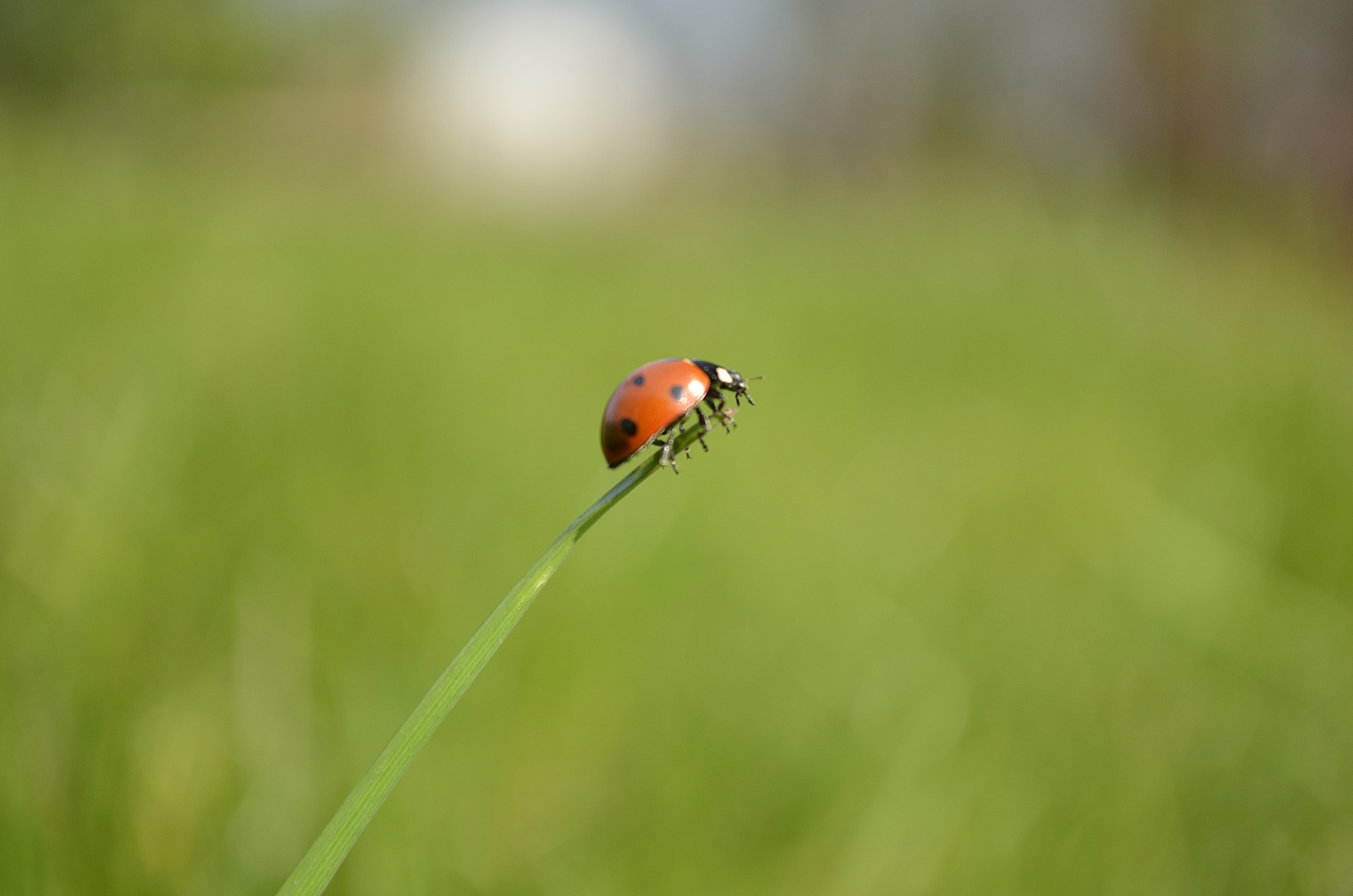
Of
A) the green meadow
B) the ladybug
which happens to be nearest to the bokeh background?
the green meadow

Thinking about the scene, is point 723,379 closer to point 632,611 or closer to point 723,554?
point 632,611

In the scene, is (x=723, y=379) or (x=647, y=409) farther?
(x=723, y=379)

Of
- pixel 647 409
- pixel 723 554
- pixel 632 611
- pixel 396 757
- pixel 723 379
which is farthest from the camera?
pixel 723 554

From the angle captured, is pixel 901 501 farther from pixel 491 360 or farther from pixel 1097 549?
pixel 491 360

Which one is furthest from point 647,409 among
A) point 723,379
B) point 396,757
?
point 396,757

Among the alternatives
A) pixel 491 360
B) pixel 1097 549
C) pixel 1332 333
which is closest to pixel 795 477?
pixel 1097 549

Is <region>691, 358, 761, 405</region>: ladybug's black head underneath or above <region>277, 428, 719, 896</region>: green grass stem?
above

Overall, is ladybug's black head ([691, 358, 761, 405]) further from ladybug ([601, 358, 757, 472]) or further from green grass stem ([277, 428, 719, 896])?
green grass stem ([277, 428, 719, 896])
